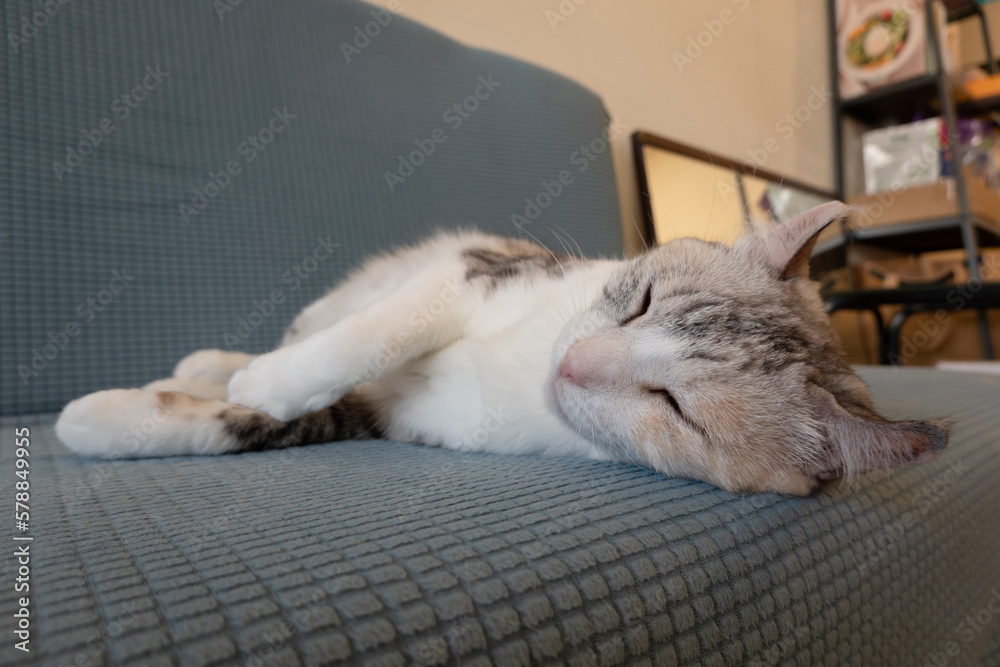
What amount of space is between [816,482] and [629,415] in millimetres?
223

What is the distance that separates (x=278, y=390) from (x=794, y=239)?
72 cm

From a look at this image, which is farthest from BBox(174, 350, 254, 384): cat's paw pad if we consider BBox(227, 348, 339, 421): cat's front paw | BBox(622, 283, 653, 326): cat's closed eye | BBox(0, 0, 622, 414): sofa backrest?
BBox(622, 283, 653, 326): cat's closed eye

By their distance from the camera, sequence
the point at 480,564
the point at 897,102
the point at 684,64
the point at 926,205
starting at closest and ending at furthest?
the point at 480,564 → the point at 684,64 → the point at 926,205 → the point at 897,102

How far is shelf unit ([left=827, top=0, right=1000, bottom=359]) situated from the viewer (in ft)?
8.93

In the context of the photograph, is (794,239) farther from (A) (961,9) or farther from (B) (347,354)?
(A) (961,9)

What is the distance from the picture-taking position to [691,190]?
7.77ft

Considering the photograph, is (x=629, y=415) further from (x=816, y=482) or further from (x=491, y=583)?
(x=491, y=583)

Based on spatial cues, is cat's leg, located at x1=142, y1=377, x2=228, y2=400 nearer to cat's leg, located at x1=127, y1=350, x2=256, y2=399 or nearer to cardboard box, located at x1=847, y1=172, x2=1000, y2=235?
cat's leg, located at x1=127, y1=350, x2=256, y2=399

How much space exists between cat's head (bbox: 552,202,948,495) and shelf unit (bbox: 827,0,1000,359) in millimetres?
2382

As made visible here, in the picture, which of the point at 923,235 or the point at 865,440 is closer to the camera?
the point at 865,440

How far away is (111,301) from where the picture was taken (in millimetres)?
1119

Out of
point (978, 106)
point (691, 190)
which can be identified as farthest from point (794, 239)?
point (978, 106)

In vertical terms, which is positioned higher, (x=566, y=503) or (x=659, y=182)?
(x=659, y=182)

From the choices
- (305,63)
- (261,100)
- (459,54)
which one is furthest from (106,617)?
(459,54)
